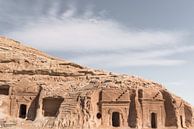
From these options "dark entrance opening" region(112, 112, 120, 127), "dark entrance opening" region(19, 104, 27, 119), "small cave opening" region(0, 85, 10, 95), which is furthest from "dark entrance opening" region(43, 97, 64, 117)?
"dark entrance opening" region(112, 112, 120, 127)

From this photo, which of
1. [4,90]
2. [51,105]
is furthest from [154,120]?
[4,90]

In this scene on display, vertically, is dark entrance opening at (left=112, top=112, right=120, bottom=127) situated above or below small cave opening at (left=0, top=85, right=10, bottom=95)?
below

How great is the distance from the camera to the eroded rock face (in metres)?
Result: 30.2

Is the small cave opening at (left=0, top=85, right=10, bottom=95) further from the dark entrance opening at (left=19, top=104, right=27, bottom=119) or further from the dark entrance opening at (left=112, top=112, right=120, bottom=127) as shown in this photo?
the dark entrance opening at (left=112, top=112, right=120, bottom=127)

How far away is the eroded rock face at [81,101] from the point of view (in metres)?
30.2

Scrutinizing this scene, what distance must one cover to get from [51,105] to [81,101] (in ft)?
12.1

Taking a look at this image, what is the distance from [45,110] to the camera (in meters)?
32.0

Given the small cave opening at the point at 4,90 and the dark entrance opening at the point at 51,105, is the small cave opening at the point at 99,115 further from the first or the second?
the small cave opening at the point at 4,90

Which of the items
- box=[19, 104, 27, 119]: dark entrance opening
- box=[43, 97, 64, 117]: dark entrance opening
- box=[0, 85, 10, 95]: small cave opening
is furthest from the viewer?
box=[0, 85, 10, 95]: small cave opening

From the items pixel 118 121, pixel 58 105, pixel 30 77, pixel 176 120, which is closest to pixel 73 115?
pixel 58 105

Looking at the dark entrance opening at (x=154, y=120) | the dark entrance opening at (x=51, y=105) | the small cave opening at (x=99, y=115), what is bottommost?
the dark entrance opening at (x=154, y=120)

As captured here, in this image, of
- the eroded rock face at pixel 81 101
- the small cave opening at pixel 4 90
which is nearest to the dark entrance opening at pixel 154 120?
the eroded rock face at pixel 81 101

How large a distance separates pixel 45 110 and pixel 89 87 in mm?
4924

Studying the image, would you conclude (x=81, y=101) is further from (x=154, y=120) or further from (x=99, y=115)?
(x=154, y=120)
